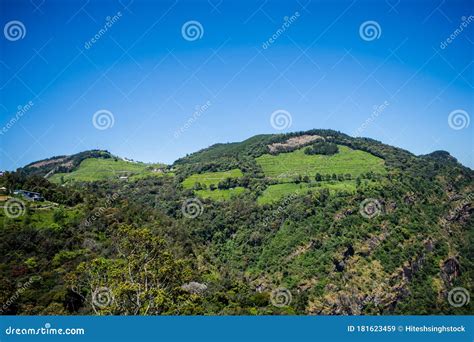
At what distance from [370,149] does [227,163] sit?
2160 centimetres

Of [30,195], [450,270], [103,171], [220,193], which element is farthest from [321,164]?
[30,195]

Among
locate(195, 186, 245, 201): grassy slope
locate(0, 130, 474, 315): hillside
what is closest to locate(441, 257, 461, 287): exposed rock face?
locate(0, 130, 474, 315): hillside

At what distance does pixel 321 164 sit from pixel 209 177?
16.1 metres

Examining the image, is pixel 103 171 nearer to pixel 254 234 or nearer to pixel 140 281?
pixel 254 234

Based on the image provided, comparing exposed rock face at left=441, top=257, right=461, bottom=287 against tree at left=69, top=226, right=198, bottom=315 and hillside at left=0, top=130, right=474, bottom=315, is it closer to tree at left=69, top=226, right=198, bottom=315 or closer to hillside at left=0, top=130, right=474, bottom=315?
hillside at left=0, top=130, right=474, bottom=315

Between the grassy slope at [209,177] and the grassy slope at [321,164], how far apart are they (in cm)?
440

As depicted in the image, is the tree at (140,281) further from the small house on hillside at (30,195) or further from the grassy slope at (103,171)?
the grassy slope at (103,171)

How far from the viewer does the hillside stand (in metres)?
12.1

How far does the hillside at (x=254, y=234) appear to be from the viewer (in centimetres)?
1207

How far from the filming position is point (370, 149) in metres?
59.5

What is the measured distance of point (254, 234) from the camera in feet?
144

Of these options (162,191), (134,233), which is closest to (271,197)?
(162,191)

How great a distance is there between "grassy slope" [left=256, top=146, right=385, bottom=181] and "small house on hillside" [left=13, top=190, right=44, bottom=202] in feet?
112

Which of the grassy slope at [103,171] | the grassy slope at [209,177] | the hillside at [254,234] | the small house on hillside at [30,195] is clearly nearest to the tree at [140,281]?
the hillside at [254,234]
